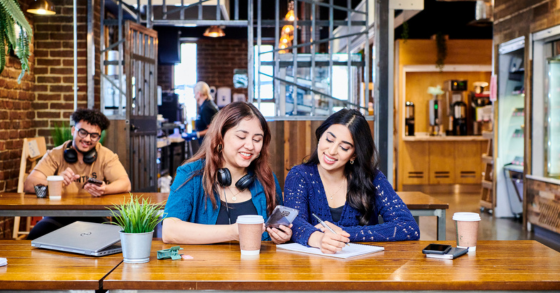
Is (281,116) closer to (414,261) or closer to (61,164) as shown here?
(61,164)

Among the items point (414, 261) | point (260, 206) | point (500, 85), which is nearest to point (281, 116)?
point (500, 85)

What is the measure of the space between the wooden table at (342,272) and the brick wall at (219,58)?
1328 centimetres

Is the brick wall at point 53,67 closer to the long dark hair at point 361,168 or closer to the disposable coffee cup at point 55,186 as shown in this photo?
the disposable coffee cup at point 55,186

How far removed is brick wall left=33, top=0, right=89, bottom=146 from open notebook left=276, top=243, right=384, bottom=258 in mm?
4483

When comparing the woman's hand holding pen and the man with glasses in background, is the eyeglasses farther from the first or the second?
the woman's hand holding pen

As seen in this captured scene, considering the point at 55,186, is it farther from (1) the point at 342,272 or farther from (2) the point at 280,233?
(1) the point at 342,272

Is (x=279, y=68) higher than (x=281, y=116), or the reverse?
(x=279, y=68)

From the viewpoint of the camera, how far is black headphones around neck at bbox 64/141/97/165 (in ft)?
12.6

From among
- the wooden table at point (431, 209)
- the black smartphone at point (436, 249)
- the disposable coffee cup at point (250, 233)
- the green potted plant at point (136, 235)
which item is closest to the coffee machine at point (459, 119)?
the wooden table at point (431, 209)

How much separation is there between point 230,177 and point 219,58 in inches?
516

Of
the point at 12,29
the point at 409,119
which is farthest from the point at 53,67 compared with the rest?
the point at 409,119

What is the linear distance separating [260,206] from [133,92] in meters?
4.03

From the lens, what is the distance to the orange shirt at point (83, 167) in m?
3.85

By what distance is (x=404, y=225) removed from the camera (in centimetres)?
238
